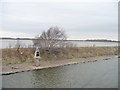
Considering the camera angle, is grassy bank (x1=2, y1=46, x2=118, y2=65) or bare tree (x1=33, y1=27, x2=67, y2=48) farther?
bare tree (x1=33, y1=27, x2=67, y2=48)

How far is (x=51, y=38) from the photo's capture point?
35812 mm

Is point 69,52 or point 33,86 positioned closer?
point 33,86

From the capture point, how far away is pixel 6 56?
29.7 meters

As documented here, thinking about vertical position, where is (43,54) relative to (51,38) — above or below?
below

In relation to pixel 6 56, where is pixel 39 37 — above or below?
above

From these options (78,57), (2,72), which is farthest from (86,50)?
(2,72)

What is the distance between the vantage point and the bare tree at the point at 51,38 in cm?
3534

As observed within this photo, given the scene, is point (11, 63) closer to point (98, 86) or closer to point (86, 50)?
point (98, 86)

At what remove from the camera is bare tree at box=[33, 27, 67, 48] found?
116 feet

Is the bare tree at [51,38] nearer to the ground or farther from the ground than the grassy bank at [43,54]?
farther from the ground

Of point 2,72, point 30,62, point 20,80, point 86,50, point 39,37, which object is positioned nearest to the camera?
point 20,80

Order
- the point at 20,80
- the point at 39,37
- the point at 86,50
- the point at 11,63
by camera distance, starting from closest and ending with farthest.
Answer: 1. the point at 20,80
2. the point at 11,63
3. the point at 39,37
4. the point at 86,50

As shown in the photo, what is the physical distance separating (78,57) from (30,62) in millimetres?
12526

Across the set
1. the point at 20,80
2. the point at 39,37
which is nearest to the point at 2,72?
the point at 20,80
